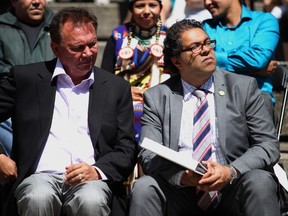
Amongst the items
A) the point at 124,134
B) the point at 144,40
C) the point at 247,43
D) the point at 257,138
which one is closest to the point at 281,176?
the point at 257,138

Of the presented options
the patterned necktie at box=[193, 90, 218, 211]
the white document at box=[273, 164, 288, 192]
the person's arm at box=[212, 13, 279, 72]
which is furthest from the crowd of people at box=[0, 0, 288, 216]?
the person's arm at box=[212, 13, 279, 72]

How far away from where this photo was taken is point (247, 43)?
637cm

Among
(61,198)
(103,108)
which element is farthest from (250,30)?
(61,198)

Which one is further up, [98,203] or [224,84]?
[224,84]

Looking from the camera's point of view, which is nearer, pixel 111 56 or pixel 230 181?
pixel 230 181

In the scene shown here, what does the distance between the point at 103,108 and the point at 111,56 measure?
142 centimetres

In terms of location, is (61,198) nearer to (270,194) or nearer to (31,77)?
(31,77)

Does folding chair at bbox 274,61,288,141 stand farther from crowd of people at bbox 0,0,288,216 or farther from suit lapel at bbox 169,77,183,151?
suit lapel at bbox 169,77,183,151

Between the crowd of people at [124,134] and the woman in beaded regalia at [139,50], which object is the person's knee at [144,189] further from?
the woman in beaded regalia at [139,50]

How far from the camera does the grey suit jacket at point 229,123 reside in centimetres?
518

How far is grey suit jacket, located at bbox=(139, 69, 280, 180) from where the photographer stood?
5.18 m

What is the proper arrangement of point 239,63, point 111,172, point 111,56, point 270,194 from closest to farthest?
1. point 270,194
2. point 111,172
3. point 239,63
4. point 111,56

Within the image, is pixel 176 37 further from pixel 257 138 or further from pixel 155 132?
pixel 257 138

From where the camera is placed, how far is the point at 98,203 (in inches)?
195
